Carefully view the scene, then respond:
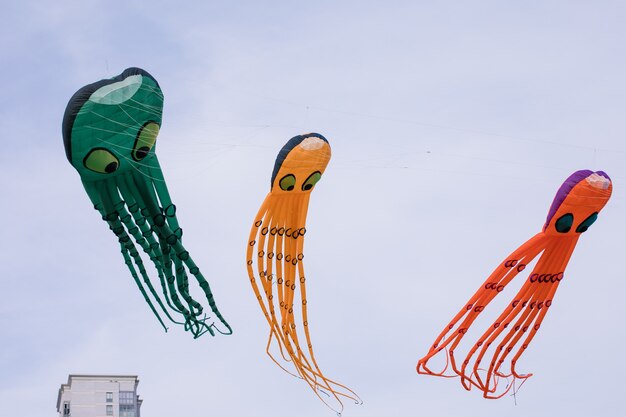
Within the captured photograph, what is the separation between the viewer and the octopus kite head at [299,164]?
40.9m

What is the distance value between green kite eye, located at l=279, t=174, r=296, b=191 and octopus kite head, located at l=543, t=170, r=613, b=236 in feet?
22.8

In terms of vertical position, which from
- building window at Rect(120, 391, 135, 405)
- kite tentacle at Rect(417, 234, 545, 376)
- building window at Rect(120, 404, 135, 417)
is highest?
building window at Rect(120, 391, 135, 405)

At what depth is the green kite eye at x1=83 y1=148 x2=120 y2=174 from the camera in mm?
37438

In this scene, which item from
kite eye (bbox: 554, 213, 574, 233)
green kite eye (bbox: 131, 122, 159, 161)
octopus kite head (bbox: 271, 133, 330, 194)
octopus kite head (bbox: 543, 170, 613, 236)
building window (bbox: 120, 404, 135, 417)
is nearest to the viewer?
green kite eye (bbox: 131, 122, 159, 161)

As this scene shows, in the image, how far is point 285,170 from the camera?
1610 inches

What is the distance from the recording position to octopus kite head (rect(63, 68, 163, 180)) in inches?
1462

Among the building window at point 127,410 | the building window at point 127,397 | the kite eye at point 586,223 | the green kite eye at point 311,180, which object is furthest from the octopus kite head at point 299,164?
the building window at point 127,397

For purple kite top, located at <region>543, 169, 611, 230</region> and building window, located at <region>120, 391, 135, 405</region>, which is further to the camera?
building window, located at <region>120, 391, 135, 405</region>

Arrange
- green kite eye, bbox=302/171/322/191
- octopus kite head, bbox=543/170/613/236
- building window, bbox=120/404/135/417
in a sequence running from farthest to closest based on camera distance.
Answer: building window, bbox=120/404/135/417
octopus kite head, bbox=543/170/613/236
green kite eye, bbox=302/171/322/191

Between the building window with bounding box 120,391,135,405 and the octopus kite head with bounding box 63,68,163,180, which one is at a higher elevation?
the building window with bounding box 120,391,135,405

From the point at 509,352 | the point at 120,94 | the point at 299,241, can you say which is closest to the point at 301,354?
the point at 299,241

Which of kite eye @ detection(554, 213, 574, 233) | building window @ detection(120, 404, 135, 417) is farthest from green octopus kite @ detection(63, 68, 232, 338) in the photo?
building window @ detection(120, 404, 135, 417)

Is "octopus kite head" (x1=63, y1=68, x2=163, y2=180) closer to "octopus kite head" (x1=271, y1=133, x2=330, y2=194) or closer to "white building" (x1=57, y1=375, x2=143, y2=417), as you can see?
"octopus kite head" (x1=271, y1=133, x2=330, y2=194)

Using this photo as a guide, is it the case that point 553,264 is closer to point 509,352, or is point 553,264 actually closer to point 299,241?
point 509,352
